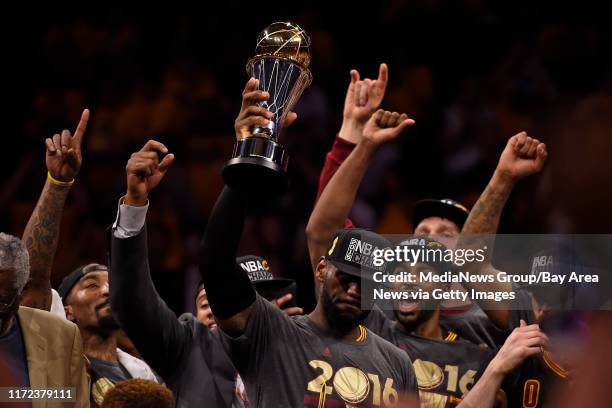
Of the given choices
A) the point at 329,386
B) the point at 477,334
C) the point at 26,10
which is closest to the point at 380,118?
the point at 477,334

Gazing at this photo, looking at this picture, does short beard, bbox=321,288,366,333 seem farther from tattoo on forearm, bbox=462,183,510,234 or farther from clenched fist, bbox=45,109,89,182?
clenched fist, bbox=45,109,89,182

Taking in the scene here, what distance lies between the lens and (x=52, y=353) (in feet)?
8.72

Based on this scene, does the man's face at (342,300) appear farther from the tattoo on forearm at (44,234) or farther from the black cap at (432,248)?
the tattoo on forearm at (44,234)

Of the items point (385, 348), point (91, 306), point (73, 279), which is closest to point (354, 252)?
point (385, 348)

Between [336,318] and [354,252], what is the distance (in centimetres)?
20

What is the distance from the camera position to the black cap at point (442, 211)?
3.76 meters

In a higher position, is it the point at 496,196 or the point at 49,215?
the point at 496,196

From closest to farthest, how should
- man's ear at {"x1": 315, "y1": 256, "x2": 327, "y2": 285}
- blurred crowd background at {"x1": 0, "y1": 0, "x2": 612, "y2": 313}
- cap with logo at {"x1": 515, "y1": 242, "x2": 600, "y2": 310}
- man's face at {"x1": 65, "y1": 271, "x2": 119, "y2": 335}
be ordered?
1. cap with logo at {"x1": 515, "y1": 242, "x2": 600, "y2": 310}
2. man's ear at {"x1": 315, "y1": 256, "x2": 327, "y2": 285}
3. man's face at {"x1": 65, "y1": 271, "x2": 119, "y2": 335}
4. blurred crowd background at {"x1": 0, "y1": 0, "x2": 612, "y2": 313}

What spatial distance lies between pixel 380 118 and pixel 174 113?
2.91m

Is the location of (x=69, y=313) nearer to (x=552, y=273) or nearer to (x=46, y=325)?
(x=46, y=325)

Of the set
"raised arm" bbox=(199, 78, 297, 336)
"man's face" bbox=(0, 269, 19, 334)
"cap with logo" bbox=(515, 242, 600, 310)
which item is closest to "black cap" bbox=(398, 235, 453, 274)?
"cap with logo" bbox=(515, 242, 600, 310)

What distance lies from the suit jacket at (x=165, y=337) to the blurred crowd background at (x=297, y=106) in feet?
6.88

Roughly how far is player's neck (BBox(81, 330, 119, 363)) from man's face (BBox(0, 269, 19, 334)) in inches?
32.5

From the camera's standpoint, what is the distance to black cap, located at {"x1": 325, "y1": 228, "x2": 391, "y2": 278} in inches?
111
